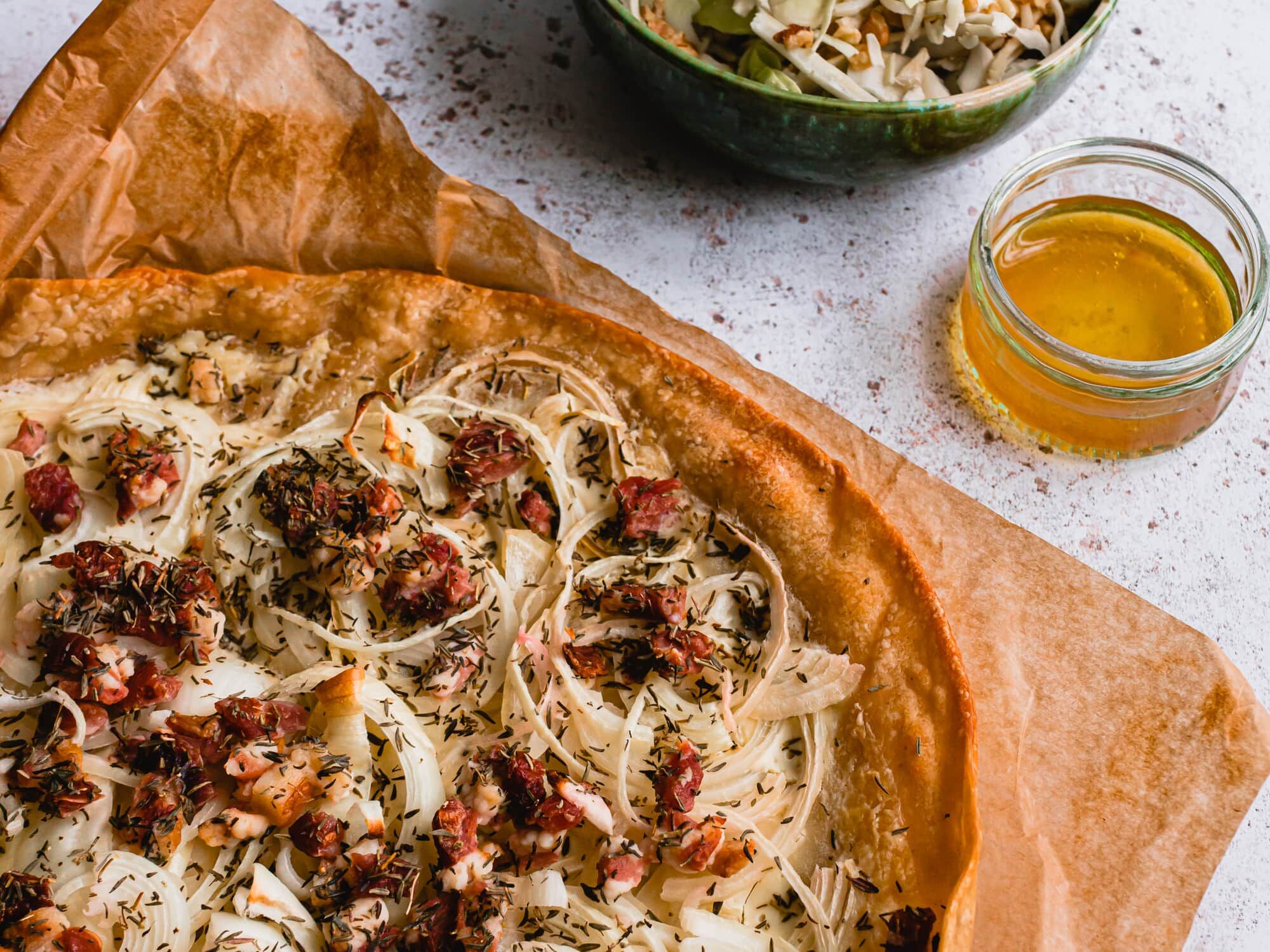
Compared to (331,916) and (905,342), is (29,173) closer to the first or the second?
(331,916)

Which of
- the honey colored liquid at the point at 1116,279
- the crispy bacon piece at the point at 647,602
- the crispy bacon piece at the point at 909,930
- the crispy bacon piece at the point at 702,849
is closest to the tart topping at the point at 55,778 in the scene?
the crispy bacon piece at the point at 647,602

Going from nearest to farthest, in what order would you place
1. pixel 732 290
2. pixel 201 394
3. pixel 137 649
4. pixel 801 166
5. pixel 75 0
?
1. pixel 137 649
2. pixel 201 394
3. pixel 801 166
4. pixel 732 290
5. pixel 75 0

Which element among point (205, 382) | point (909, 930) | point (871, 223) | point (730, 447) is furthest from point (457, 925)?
point (871, 223)

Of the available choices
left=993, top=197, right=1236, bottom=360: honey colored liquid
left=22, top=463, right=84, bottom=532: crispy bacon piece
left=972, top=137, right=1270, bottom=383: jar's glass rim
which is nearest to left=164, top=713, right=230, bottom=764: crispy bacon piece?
left=22, top=463, right=84, bottom=532: crispy bacon piece

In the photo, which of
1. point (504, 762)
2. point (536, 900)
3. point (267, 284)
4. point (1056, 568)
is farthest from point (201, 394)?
point (1056, 568)

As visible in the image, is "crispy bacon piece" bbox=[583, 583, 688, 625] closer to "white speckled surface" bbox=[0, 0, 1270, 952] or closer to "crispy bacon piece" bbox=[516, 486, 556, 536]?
"crispy bacon piece" bbox=[516, 486, 556, 536]

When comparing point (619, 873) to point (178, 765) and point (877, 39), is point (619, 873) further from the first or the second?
point (877, 39)
